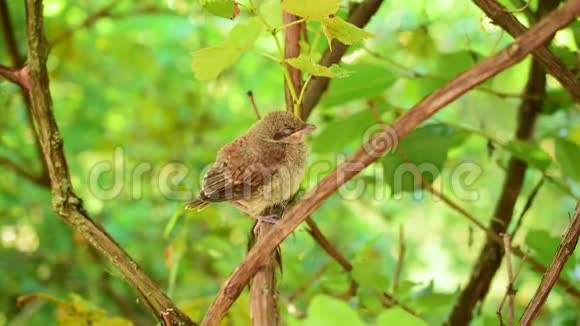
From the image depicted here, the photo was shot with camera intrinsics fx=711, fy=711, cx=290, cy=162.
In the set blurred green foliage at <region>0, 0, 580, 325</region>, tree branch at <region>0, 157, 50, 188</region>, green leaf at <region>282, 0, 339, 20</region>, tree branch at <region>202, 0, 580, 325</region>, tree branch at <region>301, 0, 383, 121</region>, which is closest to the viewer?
tree branch at <region>202, 0, 580, 325</region>

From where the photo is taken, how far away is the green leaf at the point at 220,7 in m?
0.74

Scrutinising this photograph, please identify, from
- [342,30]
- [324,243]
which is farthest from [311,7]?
[324,243]

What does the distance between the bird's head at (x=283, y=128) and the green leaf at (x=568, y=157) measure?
42 centimetres

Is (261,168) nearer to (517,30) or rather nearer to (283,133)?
(283,133)

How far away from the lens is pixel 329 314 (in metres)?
0.53

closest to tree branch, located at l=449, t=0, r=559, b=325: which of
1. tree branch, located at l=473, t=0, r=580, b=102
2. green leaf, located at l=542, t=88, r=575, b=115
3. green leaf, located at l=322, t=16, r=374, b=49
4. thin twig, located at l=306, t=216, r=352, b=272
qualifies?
green leaf, located at l=542, t=88, r=575, b=115

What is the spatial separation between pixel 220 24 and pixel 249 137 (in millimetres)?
1642

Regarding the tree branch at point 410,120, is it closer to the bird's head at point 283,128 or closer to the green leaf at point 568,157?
the bird's head at point 283,128

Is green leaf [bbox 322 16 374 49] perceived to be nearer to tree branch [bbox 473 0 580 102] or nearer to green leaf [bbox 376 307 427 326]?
tree branch [bbox 473 0 580 102]

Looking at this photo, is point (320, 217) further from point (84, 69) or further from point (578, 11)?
point (578, 11)

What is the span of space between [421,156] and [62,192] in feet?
1.78

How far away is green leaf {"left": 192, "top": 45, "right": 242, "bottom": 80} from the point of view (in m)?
0.68

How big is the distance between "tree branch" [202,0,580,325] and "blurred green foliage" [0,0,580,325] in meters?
0.20

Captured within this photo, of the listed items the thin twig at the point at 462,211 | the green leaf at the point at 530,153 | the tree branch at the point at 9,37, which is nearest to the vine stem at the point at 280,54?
the thin twig at the point at 462,211
